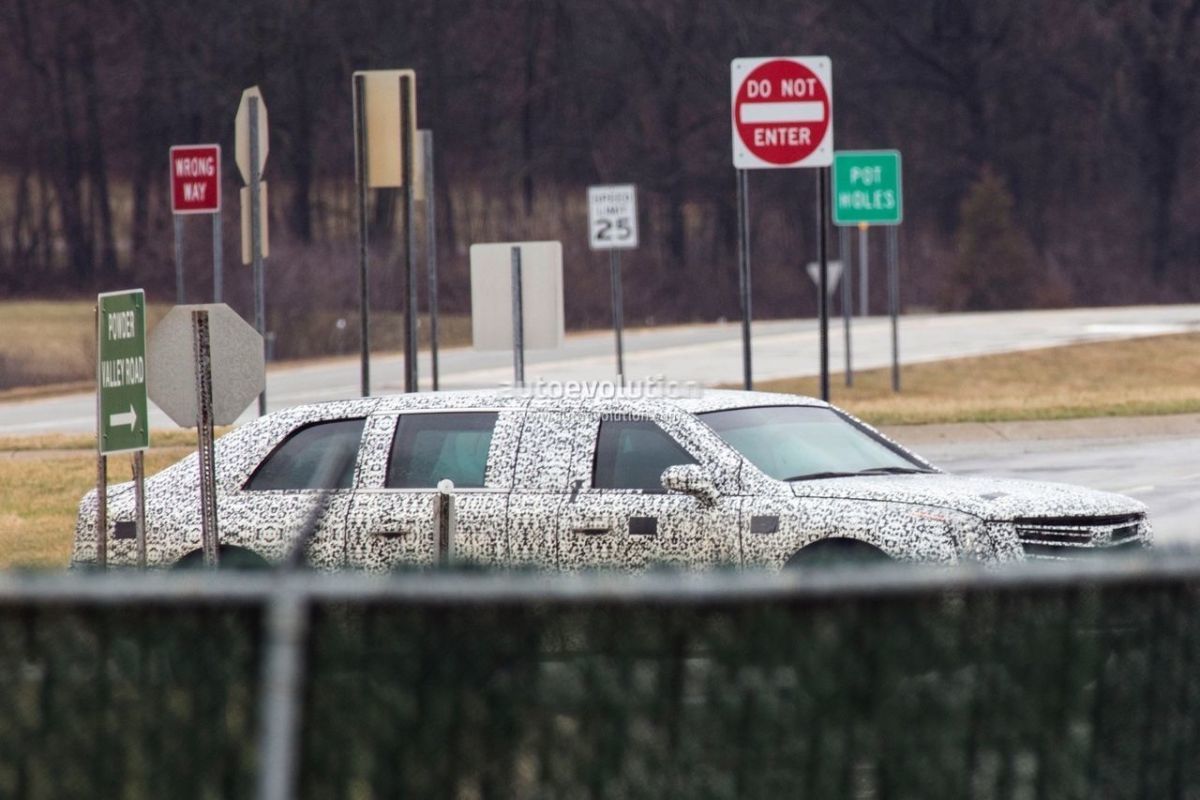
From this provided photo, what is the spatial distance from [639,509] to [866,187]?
2118 centimetres

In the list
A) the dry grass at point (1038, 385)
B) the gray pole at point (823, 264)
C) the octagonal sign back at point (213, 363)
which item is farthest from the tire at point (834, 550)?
the dry grass at point (1038, 385)

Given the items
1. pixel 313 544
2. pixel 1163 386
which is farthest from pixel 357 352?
pixel 313 544

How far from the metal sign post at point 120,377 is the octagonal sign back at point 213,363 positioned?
0.31 ft

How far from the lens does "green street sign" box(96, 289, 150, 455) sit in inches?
443

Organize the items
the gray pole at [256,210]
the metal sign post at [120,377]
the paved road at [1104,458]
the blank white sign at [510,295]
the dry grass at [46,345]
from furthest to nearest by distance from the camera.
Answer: the dry grass at [46,345] → the paved road at [1104,458] → the gray pole at [256,210] → the blank white sign at [510,295] → the metal sign post at [120,377]

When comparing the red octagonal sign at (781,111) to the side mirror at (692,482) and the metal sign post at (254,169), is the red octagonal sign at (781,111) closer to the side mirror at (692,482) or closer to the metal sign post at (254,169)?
the metal sign post at (254,169)

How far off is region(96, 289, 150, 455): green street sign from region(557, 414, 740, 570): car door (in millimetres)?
2395

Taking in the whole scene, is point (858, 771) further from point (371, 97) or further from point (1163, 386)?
point (1163, 386)

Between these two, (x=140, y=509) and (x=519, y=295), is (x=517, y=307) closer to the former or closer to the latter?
(x=519, y=295)

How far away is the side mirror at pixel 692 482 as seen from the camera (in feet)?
33.0

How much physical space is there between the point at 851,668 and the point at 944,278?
207ft

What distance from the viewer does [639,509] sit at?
405 inches

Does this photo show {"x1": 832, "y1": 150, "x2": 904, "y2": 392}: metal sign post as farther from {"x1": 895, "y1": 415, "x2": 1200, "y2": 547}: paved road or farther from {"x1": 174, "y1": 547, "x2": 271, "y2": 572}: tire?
{"x1": 174, "y1": 547, "x2": 271, "y2": 572}: tire

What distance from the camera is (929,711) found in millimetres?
3312
